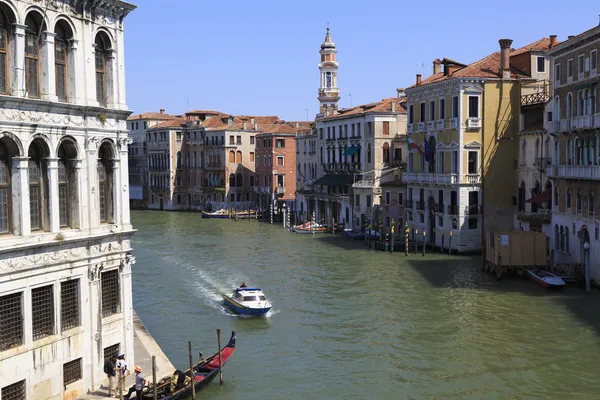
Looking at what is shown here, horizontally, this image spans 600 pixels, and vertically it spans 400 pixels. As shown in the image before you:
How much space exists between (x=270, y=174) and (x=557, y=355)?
49596 millimetres

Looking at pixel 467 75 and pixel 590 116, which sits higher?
pixel 467 75

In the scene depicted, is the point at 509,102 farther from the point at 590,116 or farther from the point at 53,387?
the point at 53,387

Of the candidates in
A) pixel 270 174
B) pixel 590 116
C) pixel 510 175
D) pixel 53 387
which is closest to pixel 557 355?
pixel 590 116

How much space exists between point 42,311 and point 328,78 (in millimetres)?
59447

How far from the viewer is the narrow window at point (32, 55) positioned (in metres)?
12.9

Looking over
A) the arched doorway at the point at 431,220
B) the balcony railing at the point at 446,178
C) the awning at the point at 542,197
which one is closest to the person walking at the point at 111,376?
the awning at the point at 542,197

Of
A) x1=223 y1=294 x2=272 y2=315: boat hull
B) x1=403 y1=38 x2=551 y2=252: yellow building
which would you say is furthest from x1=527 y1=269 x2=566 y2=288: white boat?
x1=223 y1=294 x2=272 y2=315: boat hull

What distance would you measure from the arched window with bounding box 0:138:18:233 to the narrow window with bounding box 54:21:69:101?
146 cm

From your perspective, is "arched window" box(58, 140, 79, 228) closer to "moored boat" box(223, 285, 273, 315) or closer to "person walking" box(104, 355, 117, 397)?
"person walking" box(104, 355, 117, 397)

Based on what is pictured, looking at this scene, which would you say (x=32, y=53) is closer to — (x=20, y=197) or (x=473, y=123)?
(x=20, y=197)

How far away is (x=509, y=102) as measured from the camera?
124 ft

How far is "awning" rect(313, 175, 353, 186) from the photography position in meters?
52.3

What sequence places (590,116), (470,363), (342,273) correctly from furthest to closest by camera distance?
1. (342,273)
2. (590,116)
3. (470,363)

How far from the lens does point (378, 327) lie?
901 inches
